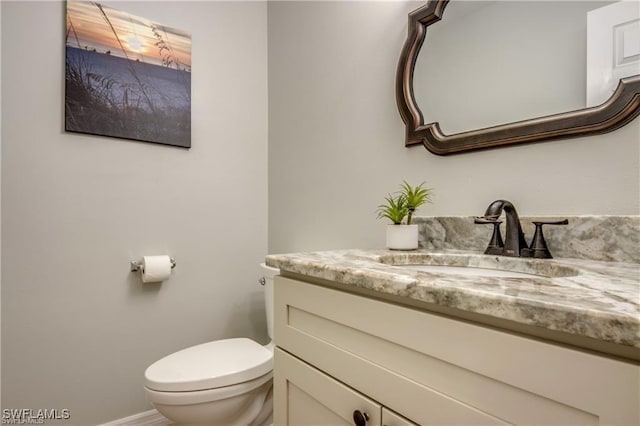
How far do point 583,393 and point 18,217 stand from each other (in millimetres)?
1732

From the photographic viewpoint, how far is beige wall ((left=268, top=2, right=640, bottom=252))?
81 centimetres

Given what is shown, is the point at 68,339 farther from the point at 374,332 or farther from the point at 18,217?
the point at 374,332

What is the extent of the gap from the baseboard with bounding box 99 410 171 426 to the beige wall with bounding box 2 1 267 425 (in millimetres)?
33

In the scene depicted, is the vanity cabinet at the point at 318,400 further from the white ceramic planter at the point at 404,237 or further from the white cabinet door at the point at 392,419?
the white ceramic planter at the point at 404,237

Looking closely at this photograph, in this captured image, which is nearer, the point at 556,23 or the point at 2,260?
the point at 556,23

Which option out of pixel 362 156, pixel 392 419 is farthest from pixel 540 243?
pixel 362 156

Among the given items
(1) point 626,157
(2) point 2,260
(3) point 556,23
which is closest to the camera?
(1) point 626,157

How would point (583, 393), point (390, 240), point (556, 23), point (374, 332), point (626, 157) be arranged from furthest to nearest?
point (390, 240) < point (556, 23) < point (626, 157) < point (374, 332) < point (583, 393)

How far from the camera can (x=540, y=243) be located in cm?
80

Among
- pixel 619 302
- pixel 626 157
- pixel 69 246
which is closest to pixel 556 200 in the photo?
pixel 626 157

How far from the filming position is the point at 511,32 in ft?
3.11

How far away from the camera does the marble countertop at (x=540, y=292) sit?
345 mm

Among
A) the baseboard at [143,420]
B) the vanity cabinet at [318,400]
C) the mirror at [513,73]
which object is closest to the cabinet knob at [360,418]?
the vanity cabinet at [318,400]

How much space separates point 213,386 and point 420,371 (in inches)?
32.9
